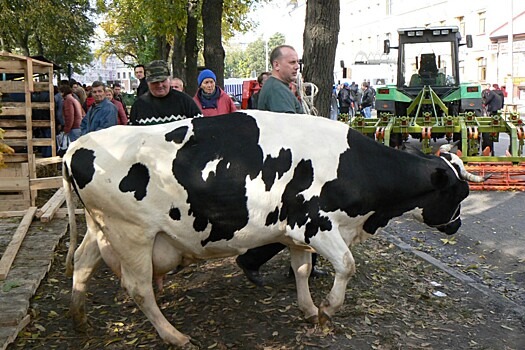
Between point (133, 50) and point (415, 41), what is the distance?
155 feet

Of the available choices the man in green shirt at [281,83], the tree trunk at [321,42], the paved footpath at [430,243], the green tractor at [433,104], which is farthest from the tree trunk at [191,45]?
the man in green shirt at [281,83]

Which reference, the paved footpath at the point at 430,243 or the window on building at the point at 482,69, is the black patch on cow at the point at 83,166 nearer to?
the paved footpath at the point at 430,243

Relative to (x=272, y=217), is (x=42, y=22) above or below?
above

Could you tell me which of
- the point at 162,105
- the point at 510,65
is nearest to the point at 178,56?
the point at 162,105

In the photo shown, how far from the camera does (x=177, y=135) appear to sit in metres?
4.14

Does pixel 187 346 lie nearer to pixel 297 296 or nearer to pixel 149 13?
pixel 297 296

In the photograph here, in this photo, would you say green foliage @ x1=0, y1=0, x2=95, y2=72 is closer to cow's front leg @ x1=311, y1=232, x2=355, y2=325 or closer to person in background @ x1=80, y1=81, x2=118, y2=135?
person in background @ x1=80, y1=81, x2=118, y2=135

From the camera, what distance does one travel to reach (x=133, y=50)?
59344 mm

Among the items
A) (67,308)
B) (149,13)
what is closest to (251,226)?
(67,308)

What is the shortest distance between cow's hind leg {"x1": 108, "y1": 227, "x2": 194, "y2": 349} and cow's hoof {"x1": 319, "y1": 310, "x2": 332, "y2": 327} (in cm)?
87

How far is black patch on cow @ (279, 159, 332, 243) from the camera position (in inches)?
162

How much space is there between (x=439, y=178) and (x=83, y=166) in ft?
8.05

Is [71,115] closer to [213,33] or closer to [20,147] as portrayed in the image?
[20,147]

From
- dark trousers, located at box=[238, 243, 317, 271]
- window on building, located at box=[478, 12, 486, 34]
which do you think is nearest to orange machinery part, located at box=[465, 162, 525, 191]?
dark trousers, located at box=[238, 243, 317, 271]
